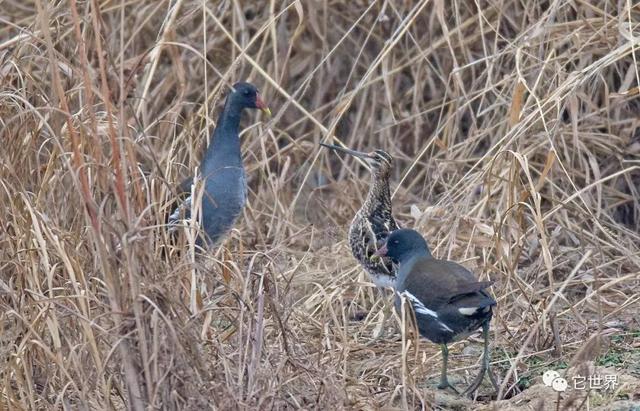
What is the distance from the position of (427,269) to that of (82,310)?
115cm

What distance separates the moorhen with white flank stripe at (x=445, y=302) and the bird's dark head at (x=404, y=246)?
2.6 inches

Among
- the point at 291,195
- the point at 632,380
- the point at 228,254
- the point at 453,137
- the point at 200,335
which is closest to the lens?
the point at 200,335

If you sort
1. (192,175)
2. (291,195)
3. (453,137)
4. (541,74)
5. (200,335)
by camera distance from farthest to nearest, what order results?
(291,195) < (453,137) < (541,74) < (192,175) < (200,335)

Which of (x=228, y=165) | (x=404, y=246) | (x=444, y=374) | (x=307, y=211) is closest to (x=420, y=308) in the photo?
(x=444, y=374)

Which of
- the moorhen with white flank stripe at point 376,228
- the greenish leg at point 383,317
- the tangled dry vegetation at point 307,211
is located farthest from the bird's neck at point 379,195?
the greenish leg at point 383,317

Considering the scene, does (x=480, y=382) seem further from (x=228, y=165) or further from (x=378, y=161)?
(x=228, y=165)

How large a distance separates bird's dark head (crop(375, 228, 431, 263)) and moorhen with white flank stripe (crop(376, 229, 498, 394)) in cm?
7

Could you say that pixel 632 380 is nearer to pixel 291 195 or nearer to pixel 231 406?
pixel 231 406

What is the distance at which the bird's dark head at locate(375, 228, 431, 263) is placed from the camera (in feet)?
13.2

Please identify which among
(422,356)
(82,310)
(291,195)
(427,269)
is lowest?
(291,195)

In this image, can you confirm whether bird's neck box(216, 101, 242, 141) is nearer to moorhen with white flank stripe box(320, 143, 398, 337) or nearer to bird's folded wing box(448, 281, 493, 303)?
moorhen with white flank stripe box(320, 143, 398, 337)

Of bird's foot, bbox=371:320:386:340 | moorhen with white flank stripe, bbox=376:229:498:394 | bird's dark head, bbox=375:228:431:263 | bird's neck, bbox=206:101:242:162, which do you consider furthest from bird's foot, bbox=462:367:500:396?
bird's neck, bbox=206:101:242:162

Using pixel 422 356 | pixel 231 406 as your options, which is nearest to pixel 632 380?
pixel 422 356

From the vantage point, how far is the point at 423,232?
15.9ft
